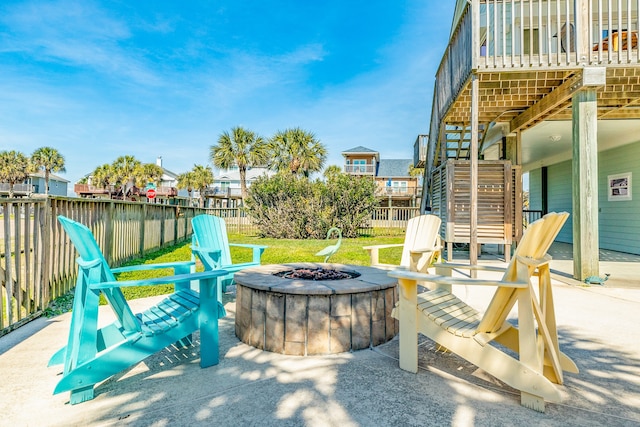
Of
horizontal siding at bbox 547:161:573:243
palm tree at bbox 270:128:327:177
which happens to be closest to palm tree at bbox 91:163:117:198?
palm tree at bbox 270:128:327:177

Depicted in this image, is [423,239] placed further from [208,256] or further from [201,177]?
[201,177]

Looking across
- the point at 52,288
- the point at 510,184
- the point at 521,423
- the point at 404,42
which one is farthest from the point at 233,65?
the point at 521,423

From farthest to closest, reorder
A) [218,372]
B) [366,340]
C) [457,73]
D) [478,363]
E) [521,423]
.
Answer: [457,73]
[366,340]
[218,372]
[478,363]
[521,423]

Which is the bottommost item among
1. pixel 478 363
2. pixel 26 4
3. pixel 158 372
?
pixel 158 372

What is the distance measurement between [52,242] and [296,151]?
73.6 ft

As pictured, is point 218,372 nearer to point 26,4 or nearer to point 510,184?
point 510,184

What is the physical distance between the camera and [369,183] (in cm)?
1366

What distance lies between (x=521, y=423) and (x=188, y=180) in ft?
131

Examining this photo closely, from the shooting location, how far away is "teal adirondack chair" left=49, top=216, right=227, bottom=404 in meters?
1.83

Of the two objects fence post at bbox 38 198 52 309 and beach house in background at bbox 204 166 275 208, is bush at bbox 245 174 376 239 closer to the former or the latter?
Answer: fence post at bbox 38 198 52 309

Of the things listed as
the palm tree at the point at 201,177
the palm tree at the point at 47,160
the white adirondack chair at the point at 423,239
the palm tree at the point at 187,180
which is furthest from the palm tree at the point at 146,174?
the white adirondack chair at the point at 423,239

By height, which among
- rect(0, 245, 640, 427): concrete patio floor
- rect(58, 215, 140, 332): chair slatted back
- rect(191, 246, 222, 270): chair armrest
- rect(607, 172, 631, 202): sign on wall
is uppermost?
rect(607, 172, 631, 202): sign on wall

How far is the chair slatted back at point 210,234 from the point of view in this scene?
153 inches

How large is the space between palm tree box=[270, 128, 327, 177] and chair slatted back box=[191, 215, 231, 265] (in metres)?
21.4
